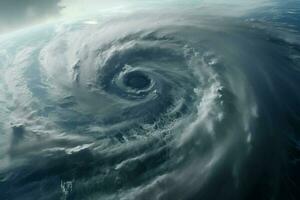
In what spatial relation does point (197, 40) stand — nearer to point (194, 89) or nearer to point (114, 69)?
point (114, 69)

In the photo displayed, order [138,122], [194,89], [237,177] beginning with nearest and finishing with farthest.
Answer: [237,177], [138,122], [194,89]

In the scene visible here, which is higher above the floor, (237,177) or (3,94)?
(237,177)

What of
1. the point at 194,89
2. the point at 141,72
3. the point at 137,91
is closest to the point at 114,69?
the point at 141,72

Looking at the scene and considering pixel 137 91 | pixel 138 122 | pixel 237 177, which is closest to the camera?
pixel 237 177

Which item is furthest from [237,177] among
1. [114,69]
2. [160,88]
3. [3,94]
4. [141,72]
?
[3,94]

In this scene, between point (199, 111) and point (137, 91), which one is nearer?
point (199, 111)

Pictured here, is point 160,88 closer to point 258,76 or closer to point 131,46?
point 258,76
